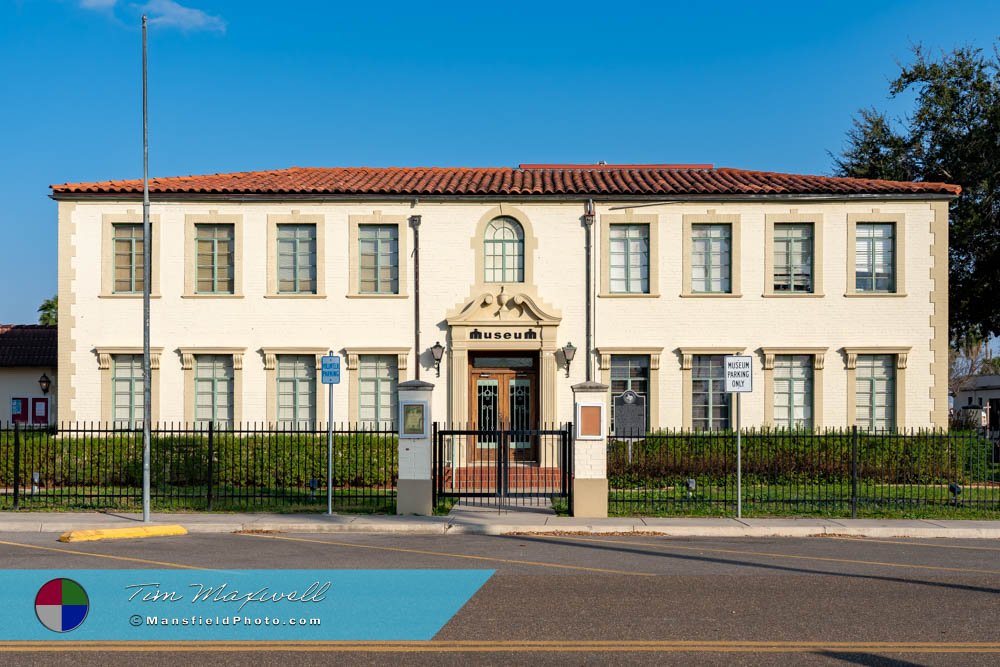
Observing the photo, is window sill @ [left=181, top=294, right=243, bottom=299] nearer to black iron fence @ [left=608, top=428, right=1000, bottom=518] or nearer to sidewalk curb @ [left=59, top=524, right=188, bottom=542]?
sidewalk curb @ [left=59, top=524, right=188, bottom=542]

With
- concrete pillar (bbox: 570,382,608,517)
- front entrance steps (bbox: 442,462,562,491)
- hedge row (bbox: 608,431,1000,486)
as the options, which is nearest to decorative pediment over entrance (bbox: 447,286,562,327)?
front entrance steps (bbox: 442,462,562,491)

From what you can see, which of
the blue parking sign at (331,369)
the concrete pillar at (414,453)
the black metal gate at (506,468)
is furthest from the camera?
the black metal gate at (506,468)

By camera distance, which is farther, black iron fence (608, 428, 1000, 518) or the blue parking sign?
black iron fence (608, 428, 1000, 518)

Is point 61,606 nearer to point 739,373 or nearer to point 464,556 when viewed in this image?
point 464,556

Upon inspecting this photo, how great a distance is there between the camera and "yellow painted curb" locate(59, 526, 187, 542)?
1415cm

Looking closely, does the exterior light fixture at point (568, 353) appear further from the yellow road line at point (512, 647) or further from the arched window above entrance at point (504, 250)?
the yellow road line at point (512, 647)

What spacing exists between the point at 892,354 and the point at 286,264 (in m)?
15.3

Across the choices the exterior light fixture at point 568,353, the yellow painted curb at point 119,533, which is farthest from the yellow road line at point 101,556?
the exterior light fixture at point 568,353

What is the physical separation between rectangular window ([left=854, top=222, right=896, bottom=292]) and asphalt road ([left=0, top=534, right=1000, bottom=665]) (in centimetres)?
1031

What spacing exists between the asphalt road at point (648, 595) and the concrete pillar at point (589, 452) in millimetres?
1676

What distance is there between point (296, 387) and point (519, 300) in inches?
237

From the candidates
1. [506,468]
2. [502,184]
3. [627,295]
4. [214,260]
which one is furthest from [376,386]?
[506,468]

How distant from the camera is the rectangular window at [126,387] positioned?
23.7 meters

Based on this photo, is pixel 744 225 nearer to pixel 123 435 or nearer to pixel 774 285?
pixel 774 285
